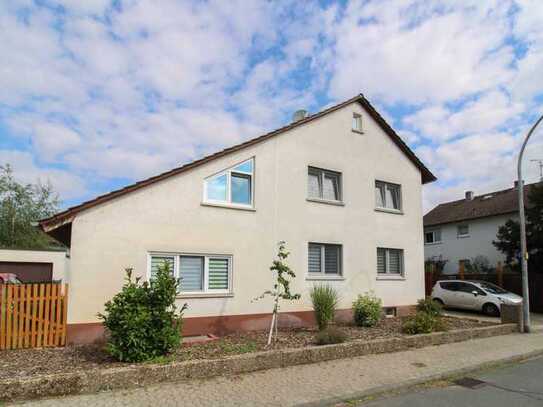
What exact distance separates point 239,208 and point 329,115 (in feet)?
15.8

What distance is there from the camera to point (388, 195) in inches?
625

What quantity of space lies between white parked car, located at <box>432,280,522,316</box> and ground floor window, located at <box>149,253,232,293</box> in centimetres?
1175

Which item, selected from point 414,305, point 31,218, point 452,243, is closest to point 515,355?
point 414,305

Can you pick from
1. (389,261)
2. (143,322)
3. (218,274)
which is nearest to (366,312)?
(389,261)

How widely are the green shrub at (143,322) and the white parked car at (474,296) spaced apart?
576 inches

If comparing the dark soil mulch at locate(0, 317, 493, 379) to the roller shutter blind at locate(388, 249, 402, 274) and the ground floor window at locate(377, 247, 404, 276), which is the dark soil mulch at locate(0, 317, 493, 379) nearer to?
the ground floor window at locate(377, 247, 404, 276)

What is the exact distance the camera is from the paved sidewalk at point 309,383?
630 cm

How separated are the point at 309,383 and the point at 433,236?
2855 cm

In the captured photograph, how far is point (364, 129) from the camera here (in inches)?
603

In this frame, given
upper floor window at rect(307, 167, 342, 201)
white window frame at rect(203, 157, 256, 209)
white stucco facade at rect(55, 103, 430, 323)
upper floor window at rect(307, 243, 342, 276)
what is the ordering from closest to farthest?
white stucco facade at rect(55, 103, 430, 323)
white window frame at rect(203, 157, 256, 209)
upper floor window at rect(307, 243, 342, 276)
upper floor window at rect(307, 167, 342, 201)

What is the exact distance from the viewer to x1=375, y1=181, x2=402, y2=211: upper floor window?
15.6 meters

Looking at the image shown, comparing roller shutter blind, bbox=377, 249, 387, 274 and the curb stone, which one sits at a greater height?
roller shutter blind, bbox=377, 249, 387, 274

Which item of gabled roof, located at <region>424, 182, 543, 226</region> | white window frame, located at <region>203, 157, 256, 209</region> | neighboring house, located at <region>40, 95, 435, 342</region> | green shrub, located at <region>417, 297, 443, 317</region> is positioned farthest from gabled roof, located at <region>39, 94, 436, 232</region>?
gabled roof, located at <region>424, 182, 543, 226</region>

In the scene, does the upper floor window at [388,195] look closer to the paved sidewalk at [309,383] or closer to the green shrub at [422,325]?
the green shrub at [422,325]
